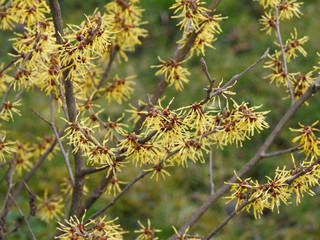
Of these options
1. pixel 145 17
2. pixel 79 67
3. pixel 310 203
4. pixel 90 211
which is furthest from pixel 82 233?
pixel 145 17

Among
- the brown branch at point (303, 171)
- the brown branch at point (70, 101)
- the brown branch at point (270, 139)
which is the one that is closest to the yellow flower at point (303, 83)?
the brown branch at point (270, 139)

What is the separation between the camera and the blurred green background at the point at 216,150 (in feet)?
9.14

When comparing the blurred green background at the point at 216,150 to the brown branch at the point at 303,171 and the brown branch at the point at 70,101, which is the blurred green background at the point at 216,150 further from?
the brown branch at the point at 303,171

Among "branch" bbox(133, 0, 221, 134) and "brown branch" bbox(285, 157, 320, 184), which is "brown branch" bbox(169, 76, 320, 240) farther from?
"branch" bbox(133, 0, 221, 134)

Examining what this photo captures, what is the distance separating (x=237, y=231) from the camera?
2797 millimetres

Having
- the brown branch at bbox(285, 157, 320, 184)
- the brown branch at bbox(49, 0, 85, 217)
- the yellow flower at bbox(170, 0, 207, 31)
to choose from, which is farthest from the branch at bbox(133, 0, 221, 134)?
the brown branch at bbox(285, 157, 320, 184)

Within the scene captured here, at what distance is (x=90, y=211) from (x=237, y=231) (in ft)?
4.29

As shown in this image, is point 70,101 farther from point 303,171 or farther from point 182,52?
point 303,171

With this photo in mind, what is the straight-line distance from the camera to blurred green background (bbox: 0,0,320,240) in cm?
279

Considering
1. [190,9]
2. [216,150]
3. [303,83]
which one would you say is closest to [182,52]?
[190,9]

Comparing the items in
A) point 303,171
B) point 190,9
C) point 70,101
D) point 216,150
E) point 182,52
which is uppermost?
point 190,9

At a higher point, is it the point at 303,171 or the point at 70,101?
the point at 70,101

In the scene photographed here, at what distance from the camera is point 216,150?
10.8 ft

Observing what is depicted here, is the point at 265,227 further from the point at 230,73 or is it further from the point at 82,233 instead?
the point at 82,233
